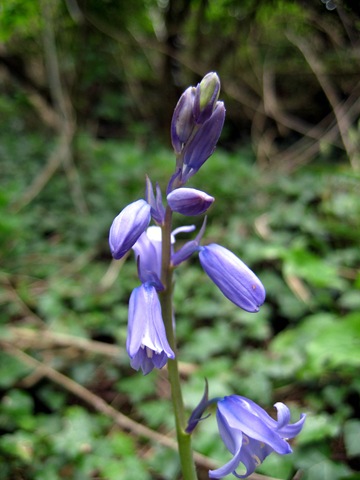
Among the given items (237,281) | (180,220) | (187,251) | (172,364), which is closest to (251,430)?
(172,364)

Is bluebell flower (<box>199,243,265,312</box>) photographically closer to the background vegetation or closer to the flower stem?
the flower stem

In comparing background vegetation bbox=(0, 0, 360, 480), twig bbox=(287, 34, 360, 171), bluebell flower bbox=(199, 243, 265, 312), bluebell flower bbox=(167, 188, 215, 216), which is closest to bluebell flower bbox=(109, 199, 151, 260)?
bluebell flower bbox=(167, 188, 215, 216)

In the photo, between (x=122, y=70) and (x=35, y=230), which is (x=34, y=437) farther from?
(x=122, y=70)

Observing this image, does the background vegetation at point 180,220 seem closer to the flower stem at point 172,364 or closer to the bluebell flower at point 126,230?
the flower stem at point 172,364

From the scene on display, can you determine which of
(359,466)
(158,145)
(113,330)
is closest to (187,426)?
(359,466)

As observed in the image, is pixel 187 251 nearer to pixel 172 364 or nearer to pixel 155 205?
pixel 155 205
